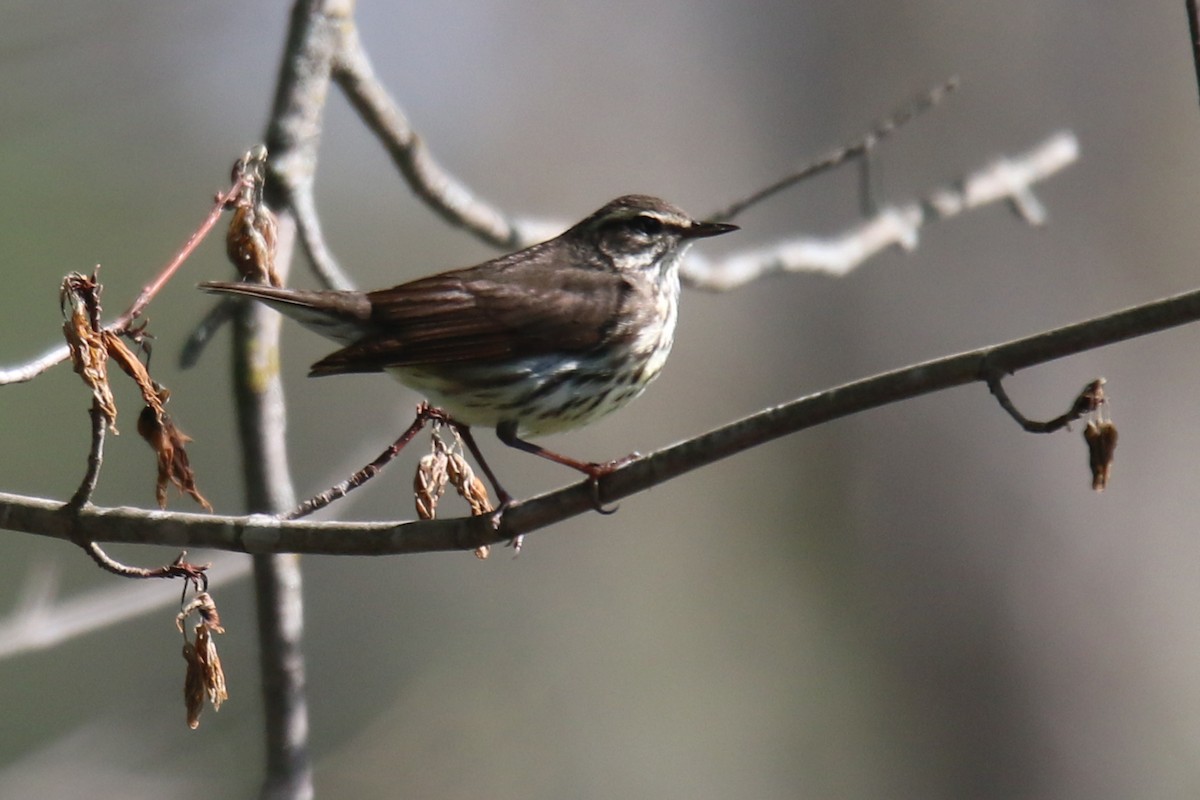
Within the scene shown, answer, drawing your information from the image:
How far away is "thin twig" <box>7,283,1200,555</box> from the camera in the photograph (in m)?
2.70

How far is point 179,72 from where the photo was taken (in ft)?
27.9

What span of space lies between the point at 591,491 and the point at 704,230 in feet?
7.80

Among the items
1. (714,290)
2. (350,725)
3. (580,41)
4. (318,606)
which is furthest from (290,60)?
(580,41)

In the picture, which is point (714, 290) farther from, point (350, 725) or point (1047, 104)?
point (350, 725)

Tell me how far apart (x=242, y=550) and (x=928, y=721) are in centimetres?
737

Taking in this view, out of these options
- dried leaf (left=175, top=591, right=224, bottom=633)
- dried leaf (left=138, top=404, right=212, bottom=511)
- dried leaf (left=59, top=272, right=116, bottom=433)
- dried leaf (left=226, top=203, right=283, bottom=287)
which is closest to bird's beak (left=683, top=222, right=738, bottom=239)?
dried leaf (left=226, top=203, right=283, bottom=287)

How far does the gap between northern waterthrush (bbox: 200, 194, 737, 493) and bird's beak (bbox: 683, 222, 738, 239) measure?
21 mm

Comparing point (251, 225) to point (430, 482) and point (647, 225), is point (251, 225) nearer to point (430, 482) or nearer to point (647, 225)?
point (430, 482)

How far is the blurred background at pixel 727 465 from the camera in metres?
8.58

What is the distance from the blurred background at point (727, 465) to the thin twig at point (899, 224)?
175 centimetres

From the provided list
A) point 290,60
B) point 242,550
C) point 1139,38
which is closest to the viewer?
point 242,550

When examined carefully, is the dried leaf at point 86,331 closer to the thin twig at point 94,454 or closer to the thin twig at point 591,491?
the thin twig at point 94,454

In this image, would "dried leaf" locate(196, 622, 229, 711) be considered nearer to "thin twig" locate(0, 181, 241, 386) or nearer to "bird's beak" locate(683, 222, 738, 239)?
"thin twig" locate(0, 181, 241, 386)

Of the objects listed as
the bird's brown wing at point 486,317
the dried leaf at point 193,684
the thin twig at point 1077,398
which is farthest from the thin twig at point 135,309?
the thin twig at point 1077,398
